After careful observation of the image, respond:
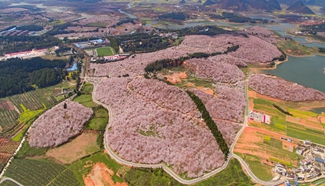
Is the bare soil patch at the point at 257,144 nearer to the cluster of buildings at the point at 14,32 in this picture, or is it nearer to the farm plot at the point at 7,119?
the farm plot at the point at 7,119

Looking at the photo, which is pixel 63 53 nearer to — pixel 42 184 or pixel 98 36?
pixel 98 36

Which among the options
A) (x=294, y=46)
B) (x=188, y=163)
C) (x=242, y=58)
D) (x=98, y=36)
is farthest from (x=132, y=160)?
(x=294, y=46)

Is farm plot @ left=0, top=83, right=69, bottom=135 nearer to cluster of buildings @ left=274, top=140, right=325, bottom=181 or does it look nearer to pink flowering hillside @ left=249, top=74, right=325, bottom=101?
cluster of buildings @ left=274, top=140, right=325, bottom=181

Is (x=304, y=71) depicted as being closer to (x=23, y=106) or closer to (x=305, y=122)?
(x=305, y=122)

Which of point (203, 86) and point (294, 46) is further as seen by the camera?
point (294, 46)

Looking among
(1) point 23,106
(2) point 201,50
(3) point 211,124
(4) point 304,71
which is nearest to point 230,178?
(3) point 211,124

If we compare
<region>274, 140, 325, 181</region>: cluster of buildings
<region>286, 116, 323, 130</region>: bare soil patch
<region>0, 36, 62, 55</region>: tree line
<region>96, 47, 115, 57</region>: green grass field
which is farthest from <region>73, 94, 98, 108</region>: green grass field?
<region>0, 36, 62, 55</region>: tree line

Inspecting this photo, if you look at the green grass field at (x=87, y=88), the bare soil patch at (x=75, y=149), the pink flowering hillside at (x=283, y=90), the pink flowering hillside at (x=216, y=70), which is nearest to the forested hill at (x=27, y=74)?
the green grass field at (x=87, y=88)
